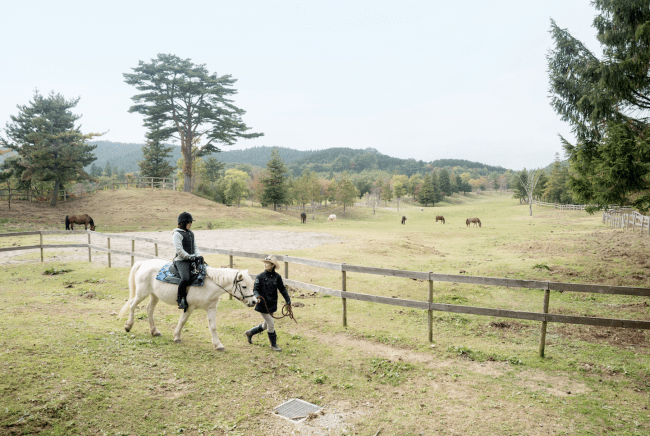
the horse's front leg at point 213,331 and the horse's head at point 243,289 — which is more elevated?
the horse's head at point 243,289

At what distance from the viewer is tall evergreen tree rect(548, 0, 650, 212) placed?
9.62 meters

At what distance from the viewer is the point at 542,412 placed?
4.53 m

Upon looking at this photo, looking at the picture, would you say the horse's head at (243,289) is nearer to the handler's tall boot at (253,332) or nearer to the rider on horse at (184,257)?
the handler's tall boot at (253,332)

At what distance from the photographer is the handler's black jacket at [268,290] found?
6.55 meters

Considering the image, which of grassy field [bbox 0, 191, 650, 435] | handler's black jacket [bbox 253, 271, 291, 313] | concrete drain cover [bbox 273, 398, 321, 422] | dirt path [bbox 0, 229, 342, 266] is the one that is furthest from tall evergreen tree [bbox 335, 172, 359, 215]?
concrete drain cover [bbox 273, 398, 321, 422]

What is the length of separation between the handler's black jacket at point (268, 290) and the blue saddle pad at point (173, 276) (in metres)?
0.98

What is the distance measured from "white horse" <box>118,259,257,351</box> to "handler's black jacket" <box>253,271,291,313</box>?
0.22m

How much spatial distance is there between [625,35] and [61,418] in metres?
16.9

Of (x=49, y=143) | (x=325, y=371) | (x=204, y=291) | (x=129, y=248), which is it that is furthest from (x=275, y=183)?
(x=325, y=371)

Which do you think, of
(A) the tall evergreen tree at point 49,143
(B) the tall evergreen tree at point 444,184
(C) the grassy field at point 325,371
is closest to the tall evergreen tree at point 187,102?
(A) the tall evergreen tree at point 49,143

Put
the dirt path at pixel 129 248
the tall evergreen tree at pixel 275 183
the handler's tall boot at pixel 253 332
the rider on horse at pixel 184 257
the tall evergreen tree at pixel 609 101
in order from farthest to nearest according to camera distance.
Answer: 1. the tall evergreen tree at pixel 275 183
2. the dirt path at pixel 129 248
3. the tall evergreen tree at pixel 609 101
4. the handler's tall boot at pixel 253 332
5. the rider on horse at pixel 184 257

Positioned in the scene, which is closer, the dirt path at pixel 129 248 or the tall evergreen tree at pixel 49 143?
the dirt path at pixel 129 248

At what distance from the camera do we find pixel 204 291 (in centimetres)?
651

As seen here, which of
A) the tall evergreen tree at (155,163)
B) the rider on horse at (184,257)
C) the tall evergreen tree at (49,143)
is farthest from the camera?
the tall evergreen tree at (155,163)
